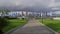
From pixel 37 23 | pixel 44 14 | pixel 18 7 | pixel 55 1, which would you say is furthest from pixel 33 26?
pixel 55 1

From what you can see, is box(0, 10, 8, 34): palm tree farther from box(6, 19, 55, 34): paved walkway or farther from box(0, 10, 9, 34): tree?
box(6, 19, 55, 34): paved walkway

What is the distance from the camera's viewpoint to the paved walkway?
250cm

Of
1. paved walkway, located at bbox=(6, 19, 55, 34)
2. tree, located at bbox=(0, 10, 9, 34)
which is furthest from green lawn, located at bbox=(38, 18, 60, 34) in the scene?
tree, located at bbox=(0, 10, 9, 34)

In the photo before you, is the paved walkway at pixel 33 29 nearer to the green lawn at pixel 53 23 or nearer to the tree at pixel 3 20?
the green lawn at pixel 53 23

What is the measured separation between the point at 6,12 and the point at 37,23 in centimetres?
70

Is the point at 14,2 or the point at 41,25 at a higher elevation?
the point at 14,2

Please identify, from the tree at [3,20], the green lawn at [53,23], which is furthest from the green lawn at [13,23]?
the green lawn at [53,23]

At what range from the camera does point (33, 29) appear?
252 centimetres

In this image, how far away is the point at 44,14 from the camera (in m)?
2.52

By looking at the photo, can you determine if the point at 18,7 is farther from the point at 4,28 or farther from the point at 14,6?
the point at 4,28

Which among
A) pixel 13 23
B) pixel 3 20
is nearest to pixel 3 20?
pixel 3 20

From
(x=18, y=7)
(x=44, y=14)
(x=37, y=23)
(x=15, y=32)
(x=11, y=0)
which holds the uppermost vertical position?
(x=11, y=0)

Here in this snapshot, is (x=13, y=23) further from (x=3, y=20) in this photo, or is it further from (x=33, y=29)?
(x=33, y=29)

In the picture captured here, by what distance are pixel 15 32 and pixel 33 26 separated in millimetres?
400
